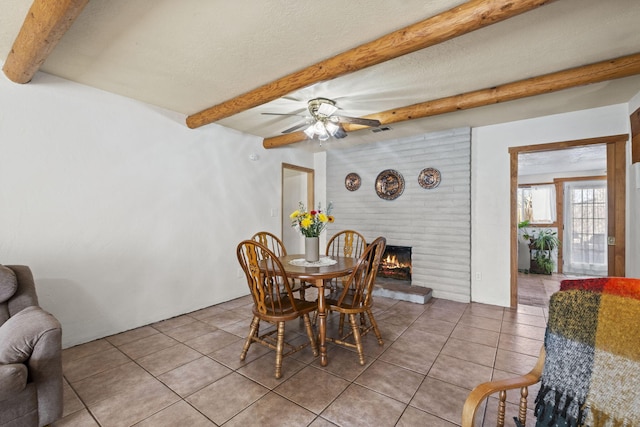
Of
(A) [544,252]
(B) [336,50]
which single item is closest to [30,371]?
(B) [336,50]

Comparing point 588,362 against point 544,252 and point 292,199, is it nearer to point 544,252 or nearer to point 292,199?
point 292,199

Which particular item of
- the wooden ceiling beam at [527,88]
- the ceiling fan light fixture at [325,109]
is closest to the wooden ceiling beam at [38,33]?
the ceiling fan light fixture at [325,109]

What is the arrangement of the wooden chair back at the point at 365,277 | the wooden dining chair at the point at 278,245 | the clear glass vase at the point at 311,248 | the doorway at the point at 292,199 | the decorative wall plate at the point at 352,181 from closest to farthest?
1. the wooden chair back at the point at 365,277
2. the clear glass vase at the point at 311,248
3. the wooden dining chair at the point at 278,245
4. the decorative wall plate at the point at 352,181
5. the doorway at the point at 292,199

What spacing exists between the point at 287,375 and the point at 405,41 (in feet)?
8.24

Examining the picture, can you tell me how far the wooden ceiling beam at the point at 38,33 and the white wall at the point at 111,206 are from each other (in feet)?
1.24

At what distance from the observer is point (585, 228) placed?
600cm

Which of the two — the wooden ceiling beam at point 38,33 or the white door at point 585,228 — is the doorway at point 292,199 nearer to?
the wooden ceiling beam at point 38,33

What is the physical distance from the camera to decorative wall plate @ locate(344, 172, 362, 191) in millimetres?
4945

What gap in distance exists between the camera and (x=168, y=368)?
7.23 ft

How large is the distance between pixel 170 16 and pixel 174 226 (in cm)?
226

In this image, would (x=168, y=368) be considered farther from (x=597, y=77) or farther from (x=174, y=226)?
Answer: (x=597, y=77)

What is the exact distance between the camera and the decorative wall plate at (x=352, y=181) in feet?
16.2

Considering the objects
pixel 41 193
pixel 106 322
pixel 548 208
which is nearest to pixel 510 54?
pixel 41 193

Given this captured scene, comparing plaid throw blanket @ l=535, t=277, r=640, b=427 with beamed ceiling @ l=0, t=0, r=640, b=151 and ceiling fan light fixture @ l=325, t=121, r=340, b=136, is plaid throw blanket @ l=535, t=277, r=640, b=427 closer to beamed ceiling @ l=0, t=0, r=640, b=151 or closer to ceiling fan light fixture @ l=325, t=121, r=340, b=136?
beamed ceiling @ l=0, t=0, r=640, b=151
